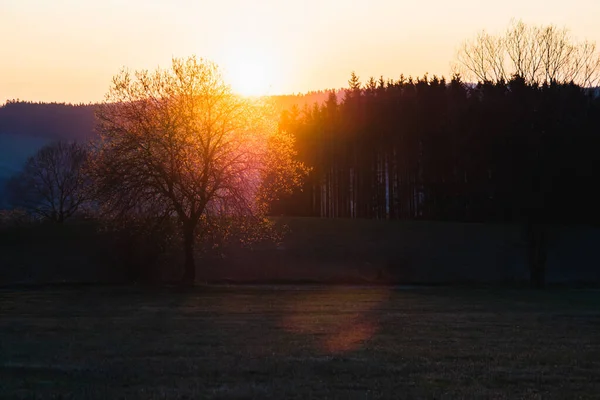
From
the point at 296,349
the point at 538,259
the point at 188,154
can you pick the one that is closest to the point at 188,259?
the point at 188,154

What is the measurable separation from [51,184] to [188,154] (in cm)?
5808

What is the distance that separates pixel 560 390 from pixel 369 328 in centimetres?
990

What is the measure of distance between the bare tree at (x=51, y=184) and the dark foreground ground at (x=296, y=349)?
192 feet

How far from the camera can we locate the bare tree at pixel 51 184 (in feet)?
289

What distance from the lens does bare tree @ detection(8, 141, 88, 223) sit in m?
88.2

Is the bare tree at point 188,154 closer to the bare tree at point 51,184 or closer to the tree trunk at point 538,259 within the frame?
the tree trunk at point 538,259

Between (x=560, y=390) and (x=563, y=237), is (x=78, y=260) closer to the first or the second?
(x=563, y=237)

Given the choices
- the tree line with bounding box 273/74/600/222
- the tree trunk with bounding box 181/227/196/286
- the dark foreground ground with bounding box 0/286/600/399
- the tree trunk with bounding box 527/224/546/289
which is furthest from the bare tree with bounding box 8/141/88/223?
the dark foreground ground with bounding box 0/286/600/399

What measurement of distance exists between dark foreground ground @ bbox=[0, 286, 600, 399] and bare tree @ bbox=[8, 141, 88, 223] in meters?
58.6

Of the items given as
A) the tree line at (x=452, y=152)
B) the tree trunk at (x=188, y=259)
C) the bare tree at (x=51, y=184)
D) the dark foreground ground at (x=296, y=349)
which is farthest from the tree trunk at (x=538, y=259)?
the bare tree at (x=51, y=184)

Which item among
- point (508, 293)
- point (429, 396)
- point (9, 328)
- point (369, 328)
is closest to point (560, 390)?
point (429, 396)

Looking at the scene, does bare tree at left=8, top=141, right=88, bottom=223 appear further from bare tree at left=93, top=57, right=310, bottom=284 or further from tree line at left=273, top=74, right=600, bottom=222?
bare tree at left=93, top=57, right=310, bottom=284

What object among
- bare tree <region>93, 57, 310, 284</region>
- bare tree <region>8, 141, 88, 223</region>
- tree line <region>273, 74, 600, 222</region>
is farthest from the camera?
bare tree <region>8, 141, 88, 223</region>

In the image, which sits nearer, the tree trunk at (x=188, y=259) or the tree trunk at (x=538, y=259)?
the tree trunk at (x=188, y=259)
